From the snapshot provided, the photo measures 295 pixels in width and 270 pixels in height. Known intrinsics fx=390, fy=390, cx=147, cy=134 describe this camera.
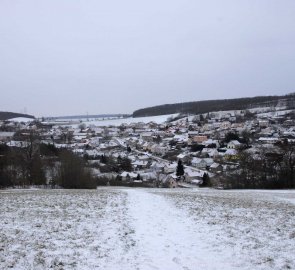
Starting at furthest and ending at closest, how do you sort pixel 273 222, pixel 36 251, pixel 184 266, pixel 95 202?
pixel 95 202 < pixel 273 222 < pixel 36 251 < pixel 184 266

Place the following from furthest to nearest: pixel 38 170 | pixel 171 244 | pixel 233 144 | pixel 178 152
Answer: pixel 178 152 < pixel 233 144 < pixel 38 170 < pixel 171 244

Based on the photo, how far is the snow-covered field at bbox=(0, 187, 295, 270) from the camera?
9.17 meters

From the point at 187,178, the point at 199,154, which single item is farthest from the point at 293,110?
the point at 187,178

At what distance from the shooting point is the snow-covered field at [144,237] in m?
9.17

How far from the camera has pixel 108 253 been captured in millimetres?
9781

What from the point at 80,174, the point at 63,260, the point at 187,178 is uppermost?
the point at 63,260

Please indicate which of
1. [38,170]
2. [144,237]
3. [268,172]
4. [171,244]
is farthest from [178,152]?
[171,244]

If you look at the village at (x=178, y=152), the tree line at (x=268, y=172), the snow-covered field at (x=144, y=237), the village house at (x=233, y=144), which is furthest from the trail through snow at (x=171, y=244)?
the village house at (x=233, y=144)

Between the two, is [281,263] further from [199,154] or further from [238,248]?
[199,154]

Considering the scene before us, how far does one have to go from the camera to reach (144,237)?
37.7 feet

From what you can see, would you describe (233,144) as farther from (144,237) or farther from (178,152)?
(144,237)

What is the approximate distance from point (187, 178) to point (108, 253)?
254ft

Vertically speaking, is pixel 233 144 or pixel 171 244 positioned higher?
pixel 171 244

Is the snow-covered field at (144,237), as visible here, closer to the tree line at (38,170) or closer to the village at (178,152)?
the tree line at (38,170)
